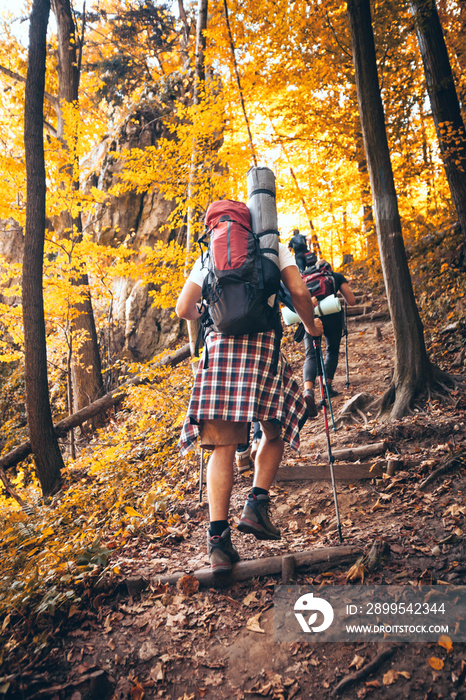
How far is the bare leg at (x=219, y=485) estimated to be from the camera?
2377 millimetres

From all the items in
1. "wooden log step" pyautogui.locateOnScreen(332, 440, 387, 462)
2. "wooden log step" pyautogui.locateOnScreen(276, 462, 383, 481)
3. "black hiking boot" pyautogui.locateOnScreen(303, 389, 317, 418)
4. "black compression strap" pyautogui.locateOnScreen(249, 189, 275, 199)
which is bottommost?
"wooden log step" pyautogui.locateOnScreen(276, 462, 383, 481)

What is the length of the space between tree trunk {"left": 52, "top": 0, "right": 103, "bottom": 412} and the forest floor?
8031 millimetres

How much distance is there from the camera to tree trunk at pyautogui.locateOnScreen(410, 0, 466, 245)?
618 centimetres

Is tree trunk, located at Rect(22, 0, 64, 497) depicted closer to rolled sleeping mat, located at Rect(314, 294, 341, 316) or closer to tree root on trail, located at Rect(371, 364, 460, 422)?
rolled sleeping mat, located at Rect(314, 294, 341, 316)

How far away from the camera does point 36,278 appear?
7.09 m

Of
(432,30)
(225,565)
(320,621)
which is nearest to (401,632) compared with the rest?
(320,621)

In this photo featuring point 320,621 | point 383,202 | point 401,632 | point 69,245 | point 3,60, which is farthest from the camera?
point 3,60

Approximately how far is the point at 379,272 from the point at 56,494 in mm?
8406

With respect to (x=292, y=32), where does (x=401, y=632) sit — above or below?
below

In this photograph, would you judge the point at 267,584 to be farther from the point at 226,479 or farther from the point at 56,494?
the point at 56,494

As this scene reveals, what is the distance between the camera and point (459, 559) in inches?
90.8

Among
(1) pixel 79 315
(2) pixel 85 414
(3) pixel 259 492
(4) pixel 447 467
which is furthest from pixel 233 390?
(1) pixel 79 315

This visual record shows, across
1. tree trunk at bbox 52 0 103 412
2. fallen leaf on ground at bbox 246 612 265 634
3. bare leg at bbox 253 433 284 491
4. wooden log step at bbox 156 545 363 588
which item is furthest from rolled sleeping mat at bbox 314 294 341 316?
tree trunk at bbox 52 0 103 412

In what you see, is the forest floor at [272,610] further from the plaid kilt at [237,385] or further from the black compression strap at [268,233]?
the black compression strap at [268,233]
